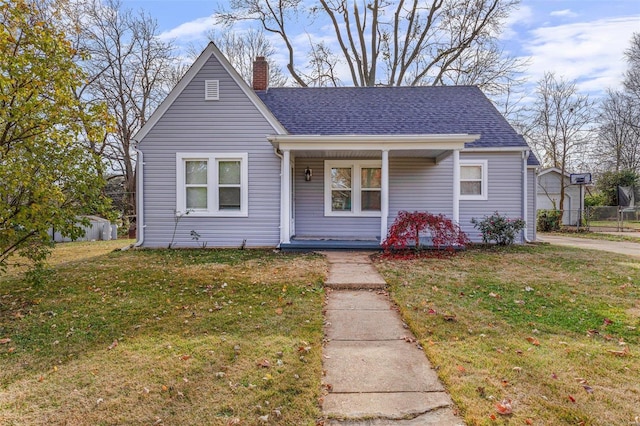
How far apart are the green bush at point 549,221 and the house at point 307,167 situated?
27.2ft

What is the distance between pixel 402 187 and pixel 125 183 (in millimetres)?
18465

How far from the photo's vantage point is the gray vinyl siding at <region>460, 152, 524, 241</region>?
11000 mm

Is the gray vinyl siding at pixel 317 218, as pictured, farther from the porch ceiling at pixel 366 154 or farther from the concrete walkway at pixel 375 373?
the concrete walkway at pixel 375 373

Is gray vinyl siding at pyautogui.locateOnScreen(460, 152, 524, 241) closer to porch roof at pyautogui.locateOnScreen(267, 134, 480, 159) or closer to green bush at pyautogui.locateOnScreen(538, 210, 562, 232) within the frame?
porch roof at pyautogui.locateOnScreen(267, 134, 480, 159)

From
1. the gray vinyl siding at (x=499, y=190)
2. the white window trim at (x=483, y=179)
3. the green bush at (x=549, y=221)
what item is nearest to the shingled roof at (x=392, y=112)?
the gray vinyl siding at (x=499, y=190)

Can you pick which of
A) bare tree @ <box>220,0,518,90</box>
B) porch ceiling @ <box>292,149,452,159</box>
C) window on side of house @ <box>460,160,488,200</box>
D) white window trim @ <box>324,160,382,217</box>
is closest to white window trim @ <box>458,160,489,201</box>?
window on side of house @ <box>460,160,488,200</box>

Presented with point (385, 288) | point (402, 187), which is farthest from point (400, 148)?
point (385, 288)

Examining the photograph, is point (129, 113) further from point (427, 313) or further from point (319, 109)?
point (427, 313)

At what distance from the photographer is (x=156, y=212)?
9.80 m

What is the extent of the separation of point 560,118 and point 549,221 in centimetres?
714

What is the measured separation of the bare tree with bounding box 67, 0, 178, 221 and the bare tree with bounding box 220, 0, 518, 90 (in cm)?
485

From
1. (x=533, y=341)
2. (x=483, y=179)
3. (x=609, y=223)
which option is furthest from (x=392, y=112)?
(x=609, y=223)

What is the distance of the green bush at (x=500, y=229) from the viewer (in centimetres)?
987

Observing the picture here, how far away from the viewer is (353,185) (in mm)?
10984
